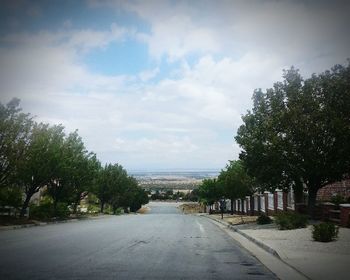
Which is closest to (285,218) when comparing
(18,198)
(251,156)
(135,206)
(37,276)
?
(251,156)

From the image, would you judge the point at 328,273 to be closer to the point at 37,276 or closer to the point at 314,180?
the point at 37,276

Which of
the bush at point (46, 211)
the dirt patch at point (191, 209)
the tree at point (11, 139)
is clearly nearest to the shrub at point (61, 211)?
the bush at point (46, 211)

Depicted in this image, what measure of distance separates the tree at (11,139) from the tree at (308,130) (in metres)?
15.2

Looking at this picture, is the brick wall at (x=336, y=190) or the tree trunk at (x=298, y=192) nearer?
the tree trunk at (x=298, y=192)

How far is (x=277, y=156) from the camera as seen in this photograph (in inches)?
1000

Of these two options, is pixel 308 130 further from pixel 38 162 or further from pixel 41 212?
pixel 41 212

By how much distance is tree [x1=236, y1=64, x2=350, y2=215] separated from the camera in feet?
80.1

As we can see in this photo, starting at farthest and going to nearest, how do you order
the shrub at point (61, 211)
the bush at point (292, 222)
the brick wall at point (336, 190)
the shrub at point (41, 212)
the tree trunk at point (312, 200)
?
the shrub at point (61, 211) < the shrub at point (41, 212) < the brick wall at point (336, 190) < the tree trunk at point (312, 200) < the bush at point (292, 222)

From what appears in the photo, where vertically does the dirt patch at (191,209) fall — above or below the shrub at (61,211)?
above

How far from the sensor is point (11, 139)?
29.2 metres

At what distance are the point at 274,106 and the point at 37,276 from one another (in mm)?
19524

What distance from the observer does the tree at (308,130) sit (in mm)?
24406

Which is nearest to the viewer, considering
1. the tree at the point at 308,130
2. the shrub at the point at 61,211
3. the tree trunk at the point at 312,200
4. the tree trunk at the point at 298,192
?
the tree at the point at 308,130

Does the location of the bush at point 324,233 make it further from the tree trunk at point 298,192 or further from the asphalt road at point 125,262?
the tree trunk at point 298,192
